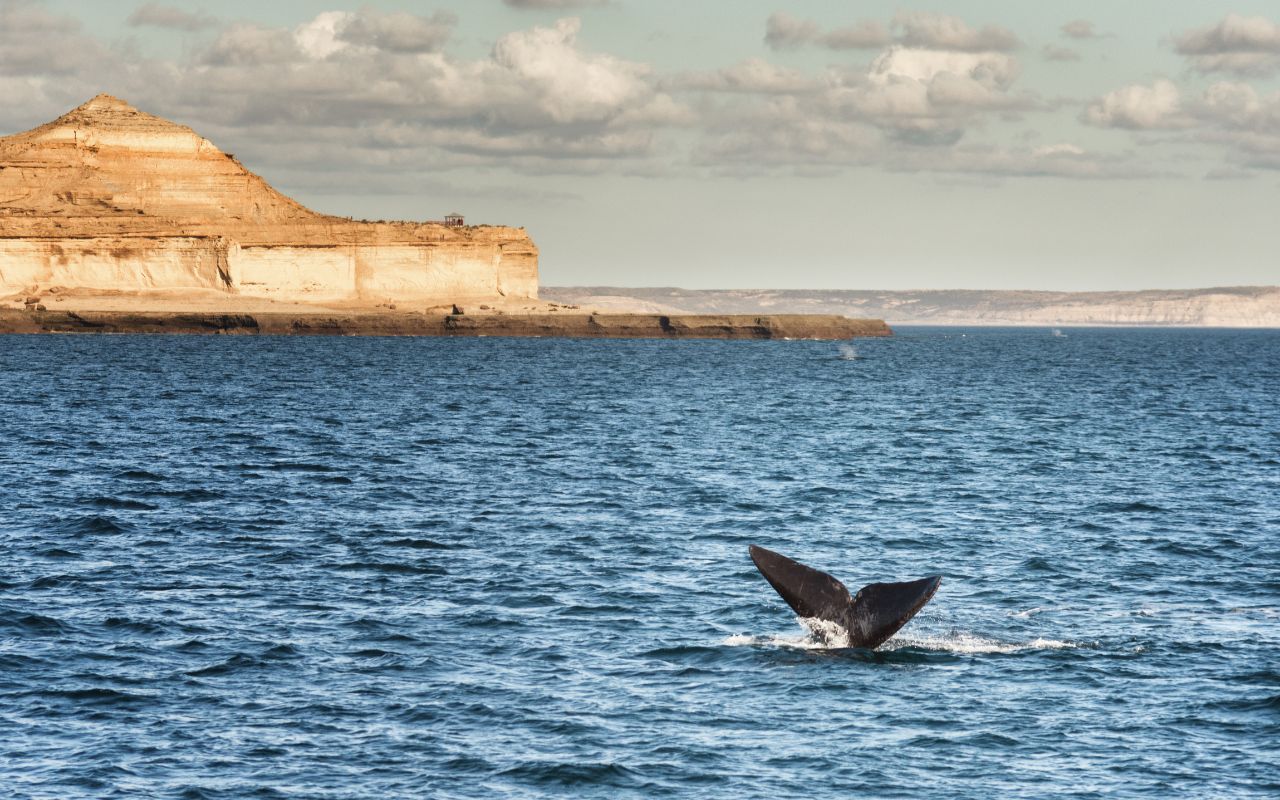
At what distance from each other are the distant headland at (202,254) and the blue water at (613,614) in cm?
9449

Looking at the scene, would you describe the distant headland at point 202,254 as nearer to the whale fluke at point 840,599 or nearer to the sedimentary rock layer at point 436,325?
the sedimentary rock layer at point 436,325

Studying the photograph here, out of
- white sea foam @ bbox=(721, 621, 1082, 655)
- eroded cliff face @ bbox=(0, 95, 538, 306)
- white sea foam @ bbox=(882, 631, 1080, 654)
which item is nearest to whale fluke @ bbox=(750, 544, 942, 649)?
white sea foam @ bbox=(721, 621, 1082, 655)

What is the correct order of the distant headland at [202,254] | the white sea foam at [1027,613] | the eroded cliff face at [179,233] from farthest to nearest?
the eroded cliff face at [179,233] → the distant headland at [202,254] → the white sea foam at [1027,613]

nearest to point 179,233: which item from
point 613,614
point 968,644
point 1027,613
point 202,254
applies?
point 202,254

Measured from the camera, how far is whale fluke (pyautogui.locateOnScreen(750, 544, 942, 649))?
2084 centimetres

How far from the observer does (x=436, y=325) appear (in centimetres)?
16062

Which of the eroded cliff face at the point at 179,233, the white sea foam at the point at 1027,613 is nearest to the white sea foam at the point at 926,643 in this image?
the white sea foam at the point at 1027,613

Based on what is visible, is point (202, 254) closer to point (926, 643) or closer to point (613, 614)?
point (613, 614)

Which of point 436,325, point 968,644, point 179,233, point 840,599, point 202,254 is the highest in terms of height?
point 179,233

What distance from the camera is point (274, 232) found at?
514ft

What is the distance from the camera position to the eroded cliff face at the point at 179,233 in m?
146

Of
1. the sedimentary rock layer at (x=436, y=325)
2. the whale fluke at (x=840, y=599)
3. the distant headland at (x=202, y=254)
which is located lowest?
the whale fluke at (x=840, y=599)

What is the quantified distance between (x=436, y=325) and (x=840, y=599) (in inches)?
5588

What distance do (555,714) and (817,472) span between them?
27746 mm
